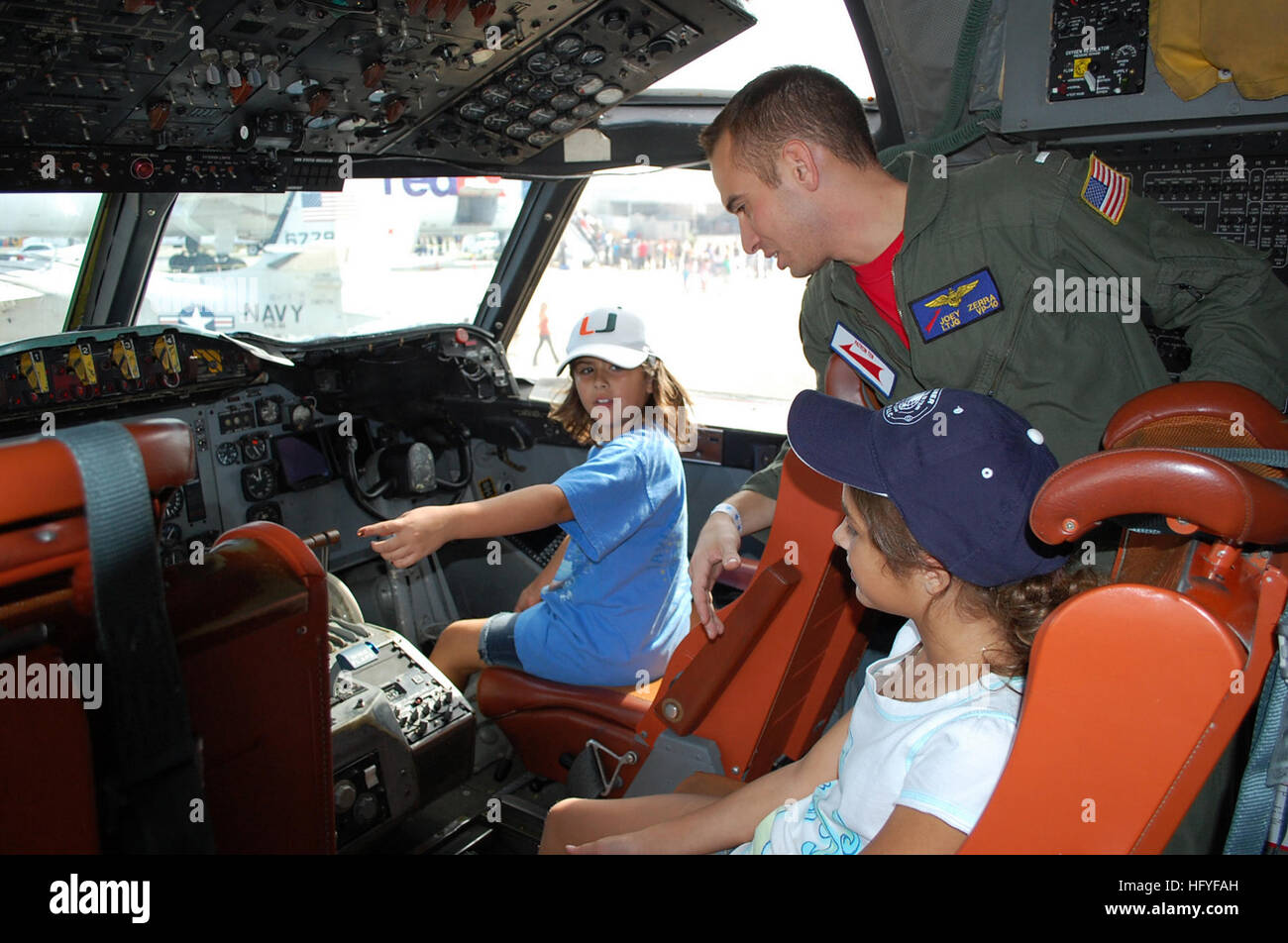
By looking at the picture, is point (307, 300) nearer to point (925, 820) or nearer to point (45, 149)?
point (45, 149)

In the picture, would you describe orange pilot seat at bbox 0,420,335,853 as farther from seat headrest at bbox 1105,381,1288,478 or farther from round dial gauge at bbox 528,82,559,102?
round dial gauge at bbox 528,82,559,102

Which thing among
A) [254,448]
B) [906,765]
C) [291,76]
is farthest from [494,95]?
[906,765]

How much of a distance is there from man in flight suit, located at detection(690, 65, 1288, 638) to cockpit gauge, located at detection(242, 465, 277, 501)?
1901 millimetres

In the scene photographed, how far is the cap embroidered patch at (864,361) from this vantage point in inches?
65.4

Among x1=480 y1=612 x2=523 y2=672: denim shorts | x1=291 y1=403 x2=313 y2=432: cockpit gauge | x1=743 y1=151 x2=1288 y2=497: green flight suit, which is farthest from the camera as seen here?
x1=291 y1=403 x2=313 y2=432: cockpit gauge

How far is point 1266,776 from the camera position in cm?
78

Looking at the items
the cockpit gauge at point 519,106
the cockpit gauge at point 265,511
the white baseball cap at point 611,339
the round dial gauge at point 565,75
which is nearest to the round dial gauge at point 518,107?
the cockpit gauge at point 519,106

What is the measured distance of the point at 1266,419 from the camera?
3.09 feet

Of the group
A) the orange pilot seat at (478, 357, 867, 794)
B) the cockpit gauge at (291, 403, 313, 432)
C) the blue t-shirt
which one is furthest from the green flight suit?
the cockpit gauge at (291, 403, 313, 432)

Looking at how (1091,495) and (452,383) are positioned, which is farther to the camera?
(452,383)

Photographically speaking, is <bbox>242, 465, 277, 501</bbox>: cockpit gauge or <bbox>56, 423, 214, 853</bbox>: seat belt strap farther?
<bbox>242, 465, 277, 501</bbox>: cockpit gauge

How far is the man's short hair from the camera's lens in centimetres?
152
